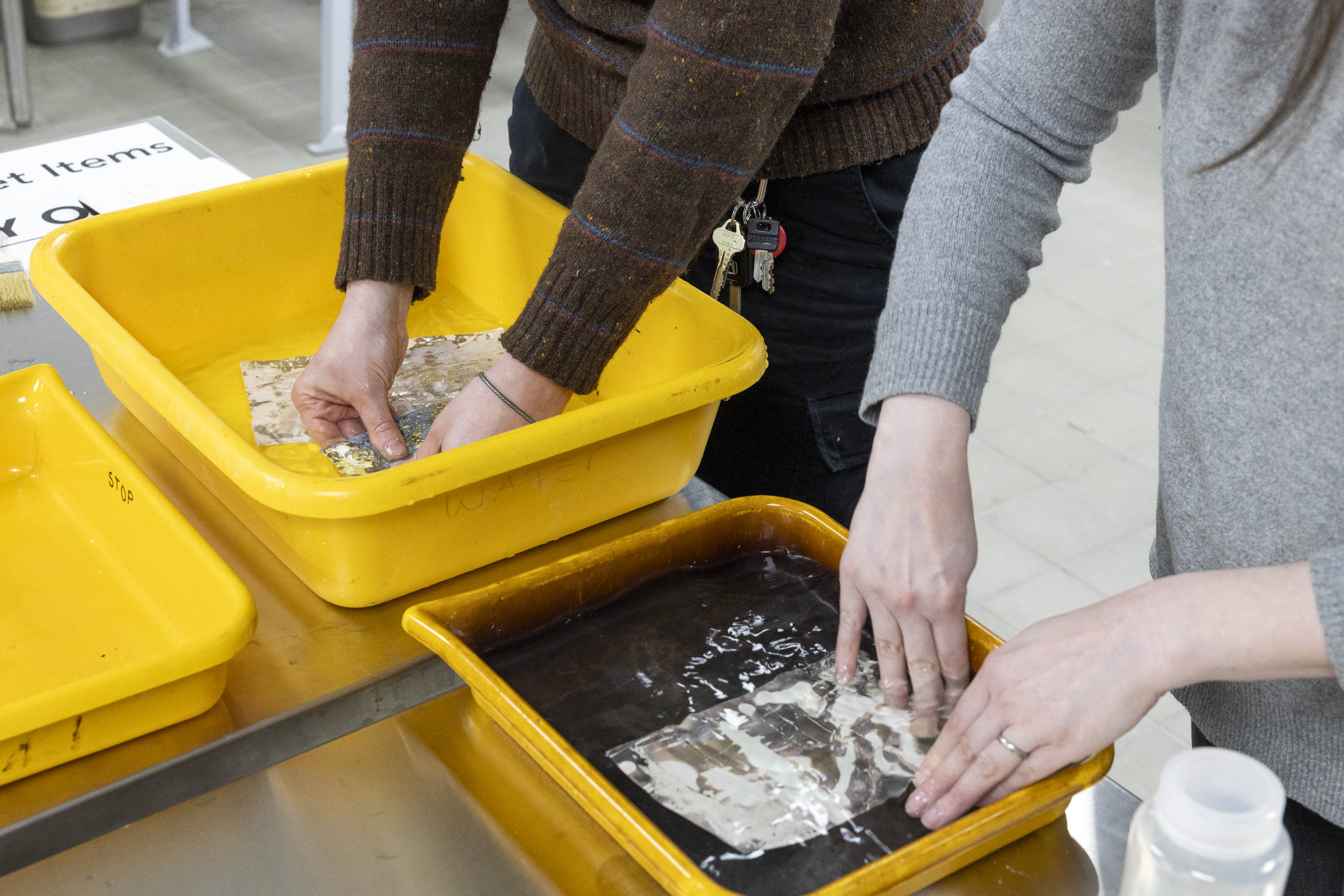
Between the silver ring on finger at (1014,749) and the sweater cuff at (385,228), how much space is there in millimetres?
612

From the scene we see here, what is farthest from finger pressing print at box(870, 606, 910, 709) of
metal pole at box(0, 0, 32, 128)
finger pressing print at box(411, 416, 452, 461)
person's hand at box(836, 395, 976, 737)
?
metal pole at box(0, 0, 32, 128)

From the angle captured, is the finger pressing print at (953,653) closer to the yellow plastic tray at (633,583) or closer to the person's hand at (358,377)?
the yellow plastic tray at (633,583)

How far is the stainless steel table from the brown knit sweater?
0.85 feet

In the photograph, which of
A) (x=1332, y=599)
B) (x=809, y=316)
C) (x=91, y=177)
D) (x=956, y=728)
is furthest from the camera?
(x=91, y=177)

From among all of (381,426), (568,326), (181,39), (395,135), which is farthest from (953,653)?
(181,39)

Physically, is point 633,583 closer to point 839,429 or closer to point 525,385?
point 525,385

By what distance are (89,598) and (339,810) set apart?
0.26m

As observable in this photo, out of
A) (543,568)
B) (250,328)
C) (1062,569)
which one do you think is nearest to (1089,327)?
(1062,569)

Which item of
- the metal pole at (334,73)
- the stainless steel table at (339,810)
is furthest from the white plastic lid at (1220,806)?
the metal pole at (334,73)

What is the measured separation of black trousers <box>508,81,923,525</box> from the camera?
3.38 feet

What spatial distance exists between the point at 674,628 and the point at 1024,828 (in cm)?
24

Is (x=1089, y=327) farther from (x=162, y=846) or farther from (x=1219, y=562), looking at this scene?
(x=162, y=846)

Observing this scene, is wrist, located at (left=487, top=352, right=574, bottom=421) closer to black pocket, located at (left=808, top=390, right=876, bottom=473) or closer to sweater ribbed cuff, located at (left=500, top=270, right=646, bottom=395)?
sweater ribbed cuff, located at (left=500, top=270, right=646, bottom=395)

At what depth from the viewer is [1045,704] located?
0.61m
